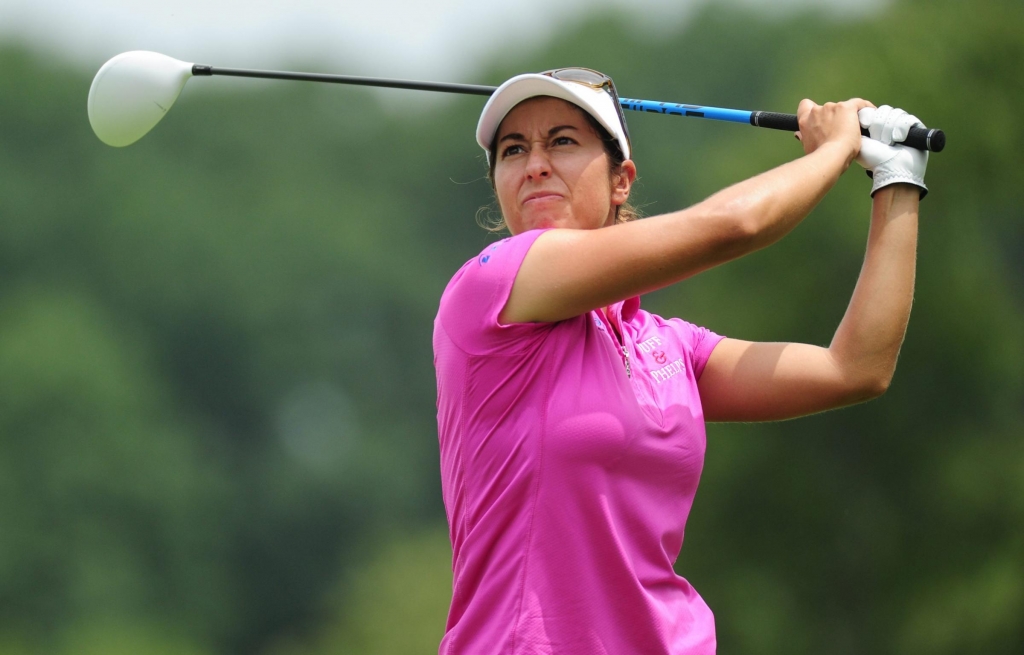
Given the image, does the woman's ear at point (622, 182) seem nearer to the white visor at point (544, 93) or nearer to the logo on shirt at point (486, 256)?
the white visor at point (544, 93)

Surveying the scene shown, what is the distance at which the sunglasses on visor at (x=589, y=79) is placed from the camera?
367cm

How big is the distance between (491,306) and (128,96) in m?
1.76

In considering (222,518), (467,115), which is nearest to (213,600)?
(222,518)

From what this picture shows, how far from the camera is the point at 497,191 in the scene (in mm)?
3797

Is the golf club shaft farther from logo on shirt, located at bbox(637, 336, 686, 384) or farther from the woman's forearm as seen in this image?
logo on shirt, located at bbox(637, 336, 686, 384)

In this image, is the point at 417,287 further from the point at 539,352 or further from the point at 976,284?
the point at 539,352

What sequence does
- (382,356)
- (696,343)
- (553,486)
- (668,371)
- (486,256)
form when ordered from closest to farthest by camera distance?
(553,486), (486,256), (668,371), (696,343), (382,356)

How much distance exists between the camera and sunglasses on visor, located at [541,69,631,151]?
3.67 m

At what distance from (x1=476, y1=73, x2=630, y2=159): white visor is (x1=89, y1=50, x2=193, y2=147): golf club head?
1.22 metres

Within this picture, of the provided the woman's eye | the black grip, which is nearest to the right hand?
the black grip

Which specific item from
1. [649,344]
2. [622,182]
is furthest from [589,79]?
[649,344]

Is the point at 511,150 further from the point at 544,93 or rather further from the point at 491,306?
the point at 491,306

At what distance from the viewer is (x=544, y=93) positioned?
12.0 ft

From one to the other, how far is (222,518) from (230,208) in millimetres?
12050
